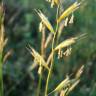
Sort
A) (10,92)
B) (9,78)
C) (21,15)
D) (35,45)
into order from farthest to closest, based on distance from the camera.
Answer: (21,15)
(35,45)
(9,78)
(10,92)

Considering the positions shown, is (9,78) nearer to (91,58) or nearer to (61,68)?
(61,68)

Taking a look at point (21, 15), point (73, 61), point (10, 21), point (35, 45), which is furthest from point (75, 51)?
point (21, 15)

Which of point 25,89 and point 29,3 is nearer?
point 25,89

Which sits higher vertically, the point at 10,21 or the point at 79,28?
the point at 10,21

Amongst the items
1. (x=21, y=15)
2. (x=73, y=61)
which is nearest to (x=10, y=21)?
(x=21, y=15)

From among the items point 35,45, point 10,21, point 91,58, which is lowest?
point 91,58

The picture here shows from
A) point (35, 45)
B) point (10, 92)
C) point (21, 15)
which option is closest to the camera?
point (10, 92)
